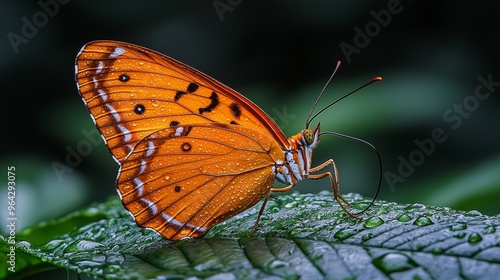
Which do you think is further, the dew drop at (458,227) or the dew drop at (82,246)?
the dew drop at (82,246)

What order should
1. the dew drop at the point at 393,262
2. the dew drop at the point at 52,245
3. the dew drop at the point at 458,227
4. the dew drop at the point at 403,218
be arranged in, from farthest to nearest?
the dew drop at the point at 52,245, the dew drop at the point at 403,218, the dew drop at the point at 458,227, the dew drop at the point at 393,262

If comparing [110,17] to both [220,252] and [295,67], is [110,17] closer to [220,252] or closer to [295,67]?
[295,67]

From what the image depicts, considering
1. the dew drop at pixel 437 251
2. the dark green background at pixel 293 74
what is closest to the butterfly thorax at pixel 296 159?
the dew drop at pixel 437 251

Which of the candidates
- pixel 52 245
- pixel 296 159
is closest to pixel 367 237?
pixel 296 159

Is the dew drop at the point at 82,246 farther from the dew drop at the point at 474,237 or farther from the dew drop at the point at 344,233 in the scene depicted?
the dew drop at the point at 474,237

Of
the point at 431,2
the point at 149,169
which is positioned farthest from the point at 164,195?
the point at 431,2

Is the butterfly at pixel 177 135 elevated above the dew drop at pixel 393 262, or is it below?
above

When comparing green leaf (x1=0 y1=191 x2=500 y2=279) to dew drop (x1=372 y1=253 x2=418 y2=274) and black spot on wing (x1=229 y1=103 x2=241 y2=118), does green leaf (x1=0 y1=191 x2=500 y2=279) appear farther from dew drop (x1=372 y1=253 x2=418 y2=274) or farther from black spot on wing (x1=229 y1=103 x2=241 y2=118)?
black spot on wing (x1=229 y1=103 x2=241 y2=118)
